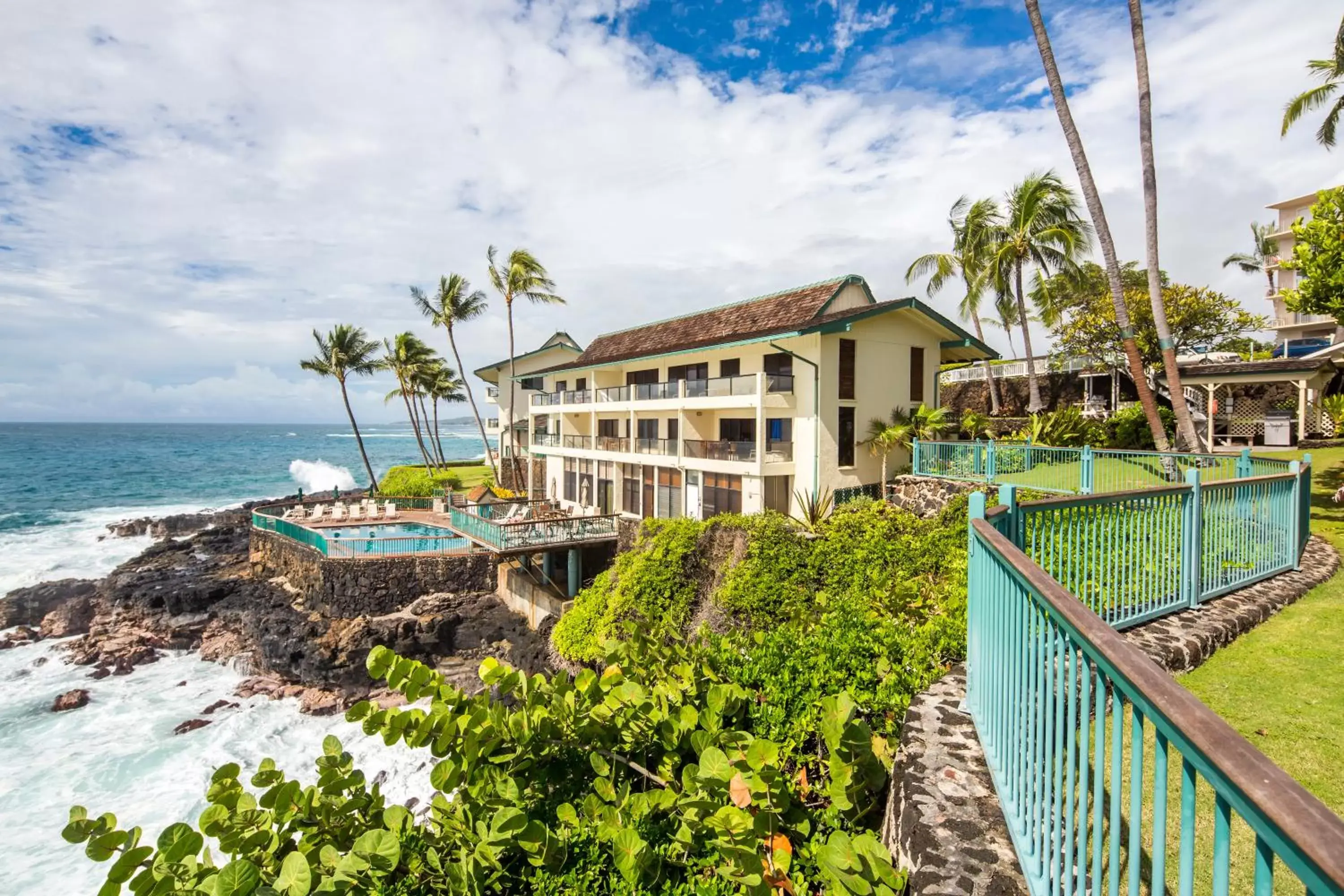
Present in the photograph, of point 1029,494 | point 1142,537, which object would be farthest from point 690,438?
point 1142,537

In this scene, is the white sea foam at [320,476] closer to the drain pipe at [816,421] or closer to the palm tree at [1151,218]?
the drain pipe at [816,421]

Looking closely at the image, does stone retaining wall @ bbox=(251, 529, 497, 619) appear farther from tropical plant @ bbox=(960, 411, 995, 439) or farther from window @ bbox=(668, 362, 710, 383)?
tropical plant @ bbox=(960, 411, 995, 439)

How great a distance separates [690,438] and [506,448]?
965 inches

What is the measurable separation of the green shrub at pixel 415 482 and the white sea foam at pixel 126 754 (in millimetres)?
16295

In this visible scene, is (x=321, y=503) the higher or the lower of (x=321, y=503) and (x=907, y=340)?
the lower

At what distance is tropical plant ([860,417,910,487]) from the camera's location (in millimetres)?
20453

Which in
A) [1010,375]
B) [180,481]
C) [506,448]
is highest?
[1010,375]

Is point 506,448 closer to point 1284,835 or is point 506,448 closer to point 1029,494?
point 1029,494

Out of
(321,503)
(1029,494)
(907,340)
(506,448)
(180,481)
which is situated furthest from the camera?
(180,481)

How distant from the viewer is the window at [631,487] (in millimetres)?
27047

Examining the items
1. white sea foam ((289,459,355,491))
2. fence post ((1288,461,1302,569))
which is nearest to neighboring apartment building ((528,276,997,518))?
fence post ((1288,461,1302,569))

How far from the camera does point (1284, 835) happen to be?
3.64 feet

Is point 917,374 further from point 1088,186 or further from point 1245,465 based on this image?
point 1245,465

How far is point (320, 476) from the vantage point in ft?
259
